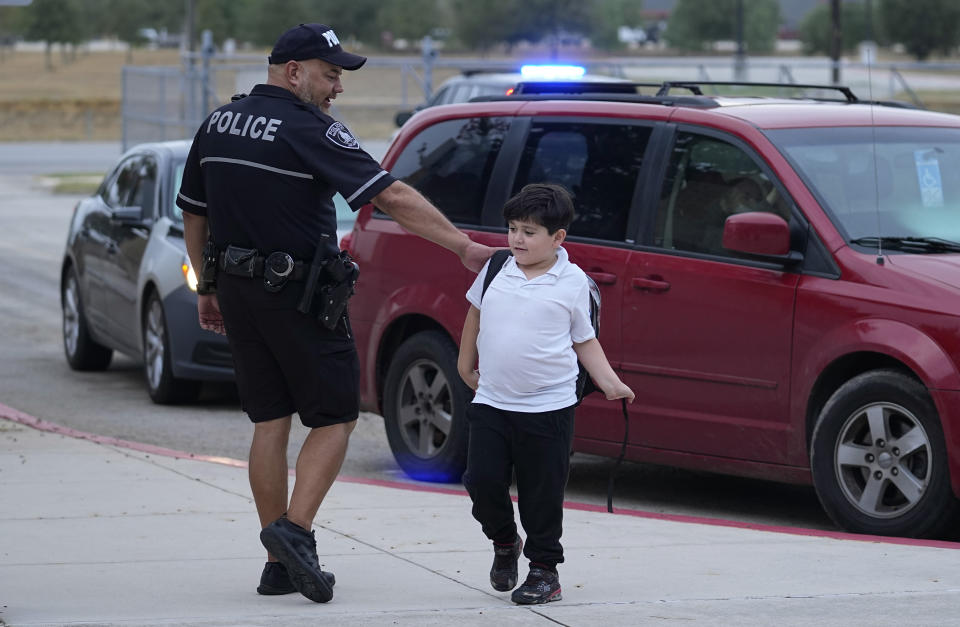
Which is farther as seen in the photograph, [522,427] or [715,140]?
[715,140]

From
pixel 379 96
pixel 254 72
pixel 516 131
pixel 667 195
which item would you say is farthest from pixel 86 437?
pixel 379 96

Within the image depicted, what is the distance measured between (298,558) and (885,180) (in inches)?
138

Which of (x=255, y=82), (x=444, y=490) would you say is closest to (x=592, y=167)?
(x=444, y=490)

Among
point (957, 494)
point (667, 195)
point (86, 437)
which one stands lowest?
point (86, 437)

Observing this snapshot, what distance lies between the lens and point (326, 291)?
542 centimetres

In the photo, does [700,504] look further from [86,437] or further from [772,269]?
[86,437]

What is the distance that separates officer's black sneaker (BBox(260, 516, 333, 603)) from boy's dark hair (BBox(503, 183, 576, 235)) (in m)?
1.21

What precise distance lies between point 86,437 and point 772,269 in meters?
4.04

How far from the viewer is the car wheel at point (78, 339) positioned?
41.5 feet

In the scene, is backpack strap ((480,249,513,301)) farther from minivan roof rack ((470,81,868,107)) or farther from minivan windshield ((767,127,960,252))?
minivan roof rack ((470,81,868,107))

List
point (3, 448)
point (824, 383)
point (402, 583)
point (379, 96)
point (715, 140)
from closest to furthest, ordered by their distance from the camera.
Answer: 1. point (402, 583)
2. point (824, 383)
3. point (715, 140)
4. point (3, 448)
5. point (379, 96)

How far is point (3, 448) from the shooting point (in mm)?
8805

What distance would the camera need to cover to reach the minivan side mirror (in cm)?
713

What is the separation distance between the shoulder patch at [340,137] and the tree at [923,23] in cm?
7425
